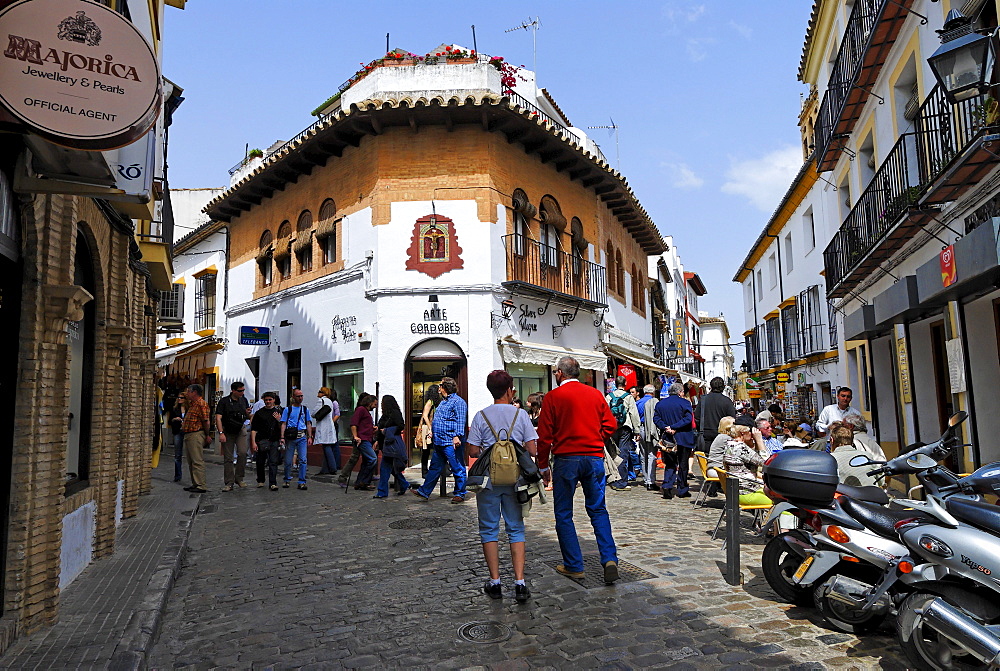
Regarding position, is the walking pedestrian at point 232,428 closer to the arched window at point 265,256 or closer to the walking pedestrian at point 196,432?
the walking pedestrian at point 196,432

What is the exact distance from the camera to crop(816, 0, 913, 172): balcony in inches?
402

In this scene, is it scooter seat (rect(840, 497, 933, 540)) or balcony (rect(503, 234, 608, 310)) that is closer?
scooter seat (rect(840, 497, 933, 540))

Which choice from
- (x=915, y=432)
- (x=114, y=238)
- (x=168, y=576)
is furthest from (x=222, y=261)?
(x=915, y=432)

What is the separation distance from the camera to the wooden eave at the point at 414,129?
15.0m

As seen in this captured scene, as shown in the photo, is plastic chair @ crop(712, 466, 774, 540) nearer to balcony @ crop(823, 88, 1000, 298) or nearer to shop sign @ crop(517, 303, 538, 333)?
balcony @ crop(823, 88, 1000, 298)

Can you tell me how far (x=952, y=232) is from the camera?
8.73 metres

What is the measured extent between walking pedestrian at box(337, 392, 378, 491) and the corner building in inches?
131

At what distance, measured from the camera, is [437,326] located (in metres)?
15.3

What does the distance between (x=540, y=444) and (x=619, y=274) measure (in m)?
16.8

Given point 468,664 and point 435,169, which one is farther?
point 435,169

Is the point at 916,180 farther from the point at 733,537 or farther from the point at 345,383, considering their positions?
the point at 345,383

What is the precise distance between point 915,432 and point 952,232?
3969 mm

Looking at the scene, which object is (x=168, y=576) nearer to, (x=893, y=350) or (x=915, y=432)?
(x=915, y=432)

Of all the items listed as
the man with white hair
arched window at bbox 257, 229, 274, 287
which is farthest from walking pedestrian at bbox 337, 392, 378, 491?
arched window at bbox 257, 229, 274, 287
